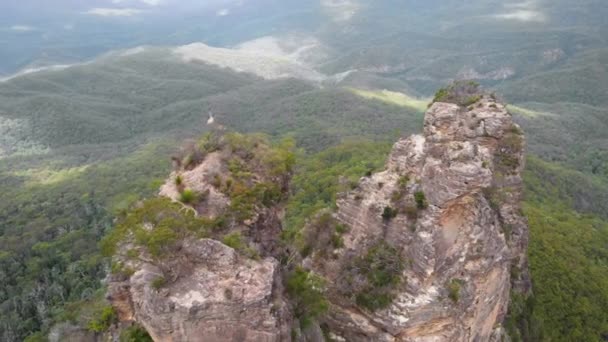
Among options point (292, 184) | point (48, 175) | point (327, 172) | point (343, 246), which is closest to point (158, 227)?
point (343, 246)

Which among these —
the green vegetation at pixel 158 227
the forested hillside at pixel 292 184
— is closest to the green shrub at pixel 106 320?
the forested hillside at pixel 292 184

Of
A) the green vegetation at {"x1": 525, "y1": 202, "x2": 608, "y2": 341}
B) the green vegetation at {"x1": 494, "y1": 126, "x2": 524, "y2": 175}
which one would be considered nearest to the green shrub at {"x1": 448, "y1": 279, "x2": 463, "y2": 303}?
the green vegetation at {"x1": 494, "y1": 126, "x2": 524, "y2": 175}

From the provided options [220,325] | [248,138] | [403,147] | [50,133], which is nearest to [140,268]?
[220,325]

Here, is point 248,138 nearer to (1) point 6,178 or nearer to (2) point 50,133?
(1) point 6,178

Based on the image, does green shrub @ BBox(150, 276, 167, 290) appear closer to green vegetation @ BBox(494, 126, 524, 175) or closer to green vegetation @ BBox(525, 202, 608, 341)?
green vegetation @ BBox(494, 126, 524, 175)

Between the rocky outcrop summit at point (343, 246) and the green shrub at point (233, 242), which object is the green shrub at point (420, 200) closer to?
the rocky outcrop summit at point (343, 246)

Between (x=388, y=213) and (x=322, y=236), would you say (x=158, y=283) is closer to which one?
(x=322, y=236)
